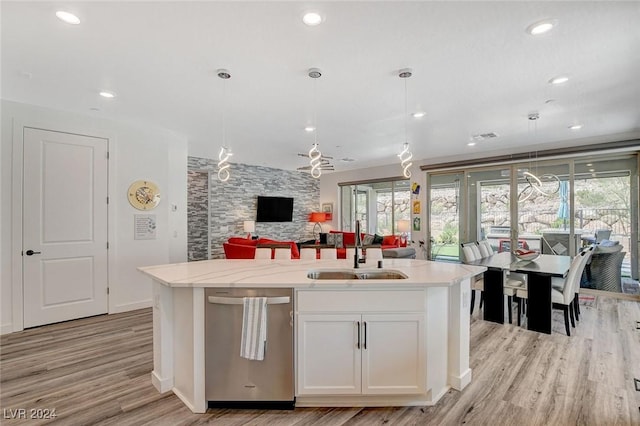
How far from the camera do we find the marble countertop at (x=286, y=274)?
215cm

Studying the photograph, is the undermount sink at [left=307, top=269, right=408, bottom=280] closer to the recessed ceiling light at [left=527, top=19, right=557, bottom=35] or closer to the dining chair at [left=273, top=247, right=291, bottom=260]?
the dining chair at [left=273, top=247, right=291, bottom=260]

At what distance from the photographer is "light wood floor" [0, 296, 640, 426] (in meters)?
2.14

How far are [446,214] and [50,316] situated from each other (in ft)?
25.1

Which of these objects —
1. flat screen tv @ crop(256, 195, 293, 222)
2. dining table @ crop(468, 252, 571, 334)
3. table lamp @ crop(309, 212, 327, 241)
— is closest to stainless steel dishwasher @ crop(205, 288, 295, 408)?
dining table @ crop(468, 252, 571, 334)

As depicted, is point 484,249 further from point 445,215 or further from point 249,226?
point 249,226

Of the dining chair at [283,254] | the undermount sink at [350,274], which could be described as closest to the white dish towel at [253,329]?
the undermount sink at [350,274]

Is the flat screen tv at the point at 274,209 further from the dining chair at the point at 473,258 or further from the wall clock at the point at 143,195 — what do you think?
the dining chair at the point at 473,258

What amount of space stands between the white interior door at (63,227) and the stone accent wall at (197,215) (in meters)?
3.63

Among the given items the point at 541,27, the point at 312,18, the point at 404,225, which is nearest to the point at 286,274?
the point at 312,18

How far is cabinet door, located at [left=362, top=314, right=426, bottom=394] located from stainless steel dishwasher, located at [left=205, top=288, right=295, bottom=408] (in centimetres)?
55

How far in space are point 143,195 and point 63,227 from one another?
104cm

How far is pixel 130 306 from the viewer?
4.54 meters

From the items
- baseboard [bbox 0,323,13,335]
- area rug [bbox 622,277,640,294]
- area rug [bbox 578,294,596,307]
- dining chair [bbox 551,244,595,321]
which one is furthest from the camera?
area rug [bbox 622,277,640,294]

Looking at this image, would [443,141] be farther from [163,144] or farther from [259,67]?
[163,144]
